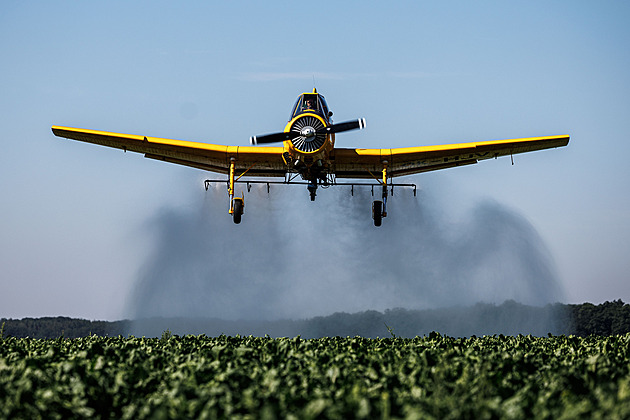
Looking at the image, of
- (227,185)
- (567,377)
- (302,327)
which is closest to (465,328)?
(302,327)

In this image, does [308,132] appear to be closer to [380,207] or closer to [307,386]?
[380,207]

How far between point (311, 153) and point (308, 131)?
1036 mm

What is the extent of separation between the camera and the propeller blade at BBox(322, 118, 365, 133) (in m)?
28.8

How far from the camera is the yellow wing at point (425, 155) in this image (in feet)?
102

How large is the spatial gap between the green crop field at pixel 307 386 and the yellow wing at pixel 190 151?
748 inches

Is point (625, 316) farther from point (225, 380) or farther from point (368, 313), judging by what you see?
point (225, 380)

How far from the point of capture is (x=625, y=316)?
9306 cm

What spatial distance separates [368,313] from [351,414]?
48.5 meters

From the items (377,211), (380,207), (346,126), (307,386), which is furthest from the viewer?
(380,207)

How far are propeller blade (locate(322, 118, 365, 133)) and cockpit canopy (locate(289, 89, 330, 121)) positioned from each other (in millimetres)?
931

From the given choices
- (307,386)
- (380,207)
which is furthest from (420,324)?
(307,386)

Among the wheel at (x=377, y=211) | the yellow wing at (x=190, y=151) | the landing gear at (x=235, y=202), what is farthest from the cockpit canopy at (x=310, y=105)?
the wheel at (x=377, y=211)

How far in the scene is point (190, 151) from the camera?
105ft

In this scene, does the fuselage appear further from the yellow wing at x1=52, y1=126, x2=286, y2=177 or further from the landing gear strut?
the landing gear strut
